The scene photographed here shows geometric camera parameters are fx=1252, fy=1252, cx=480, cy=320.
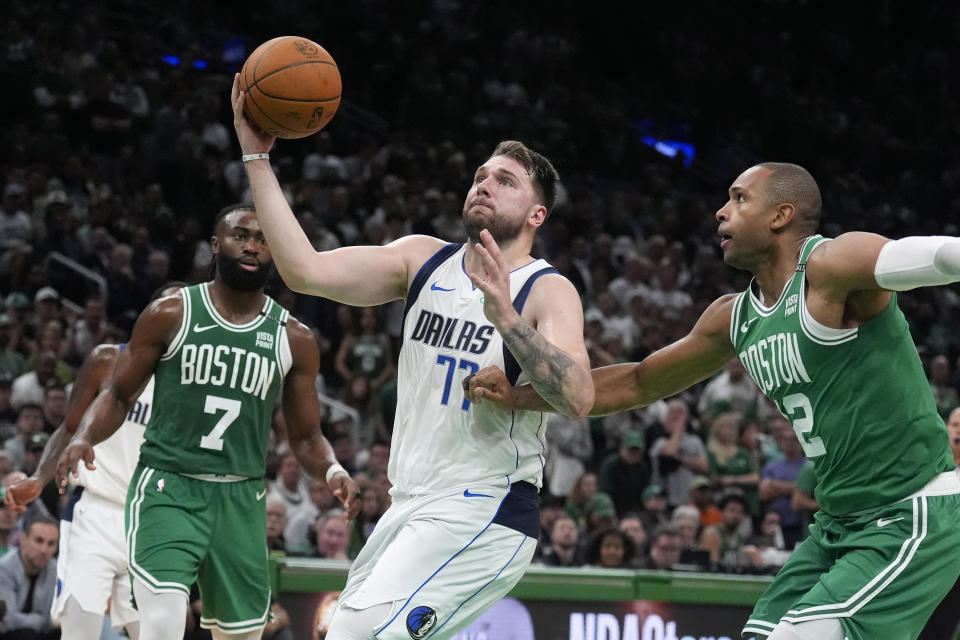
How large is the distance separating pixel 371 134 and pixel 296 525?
8.45 meters

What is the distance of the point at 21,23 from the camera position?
15453mm

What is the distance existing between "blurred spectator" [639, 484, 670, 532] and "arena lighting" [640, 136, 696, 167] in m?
10.4

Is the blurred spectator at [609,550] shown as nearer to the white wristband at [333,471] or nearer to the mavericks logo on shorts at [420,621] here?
the white wristband at [333,471]

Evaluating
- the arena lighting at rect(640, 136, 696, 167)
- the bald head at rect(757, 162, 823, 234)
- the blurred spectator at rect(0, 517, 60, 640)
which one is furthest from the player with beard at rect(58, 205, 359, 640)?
the arena lighting at rect(640, 136, 696, 167)

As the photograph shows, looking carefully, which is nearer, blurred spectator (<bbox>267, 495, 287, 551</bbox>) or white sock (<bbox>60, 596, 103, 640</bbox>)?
white sock (<bbox>60, 596, 103, 640</bbox>)

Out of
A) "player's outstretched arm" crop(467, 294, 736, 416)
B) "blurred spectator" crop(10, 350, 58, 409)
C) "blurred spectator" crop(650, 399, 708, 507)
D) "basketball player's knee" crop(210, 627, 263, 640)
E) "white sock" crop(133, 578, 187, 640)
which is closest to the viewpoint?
"player's outstretched arm" crop(467, 294, 736, 416)

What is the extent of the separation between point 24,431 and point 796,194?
7693 millimetres

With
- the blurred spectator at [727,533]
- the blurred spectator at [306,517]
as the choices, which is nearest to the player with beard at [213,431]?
the blurred spectator at [306,517]

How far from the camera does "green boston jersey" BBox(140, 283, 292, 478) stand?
600 cm

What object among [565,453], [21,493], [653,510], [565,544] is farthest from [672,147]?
[21,493]

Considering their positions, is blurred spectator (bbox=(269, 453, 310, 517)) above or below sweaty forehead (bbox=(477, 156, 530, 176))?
below

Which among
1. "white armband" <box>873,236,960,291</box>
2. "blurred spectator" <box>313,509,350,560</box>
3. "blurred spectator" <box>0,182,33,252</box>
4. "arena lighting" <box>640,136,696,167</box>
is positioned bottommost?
"blurred spectator" <box>313,509,350,560</box>

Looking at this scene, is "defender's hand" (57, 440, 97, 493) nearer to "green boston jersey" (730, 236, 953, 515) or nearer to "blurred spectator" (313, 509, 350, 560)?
"green boston jersey" (730, 236, 953, 515)

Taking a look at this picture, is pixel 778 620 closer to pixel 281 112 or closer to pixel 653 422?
pixel 281 112
